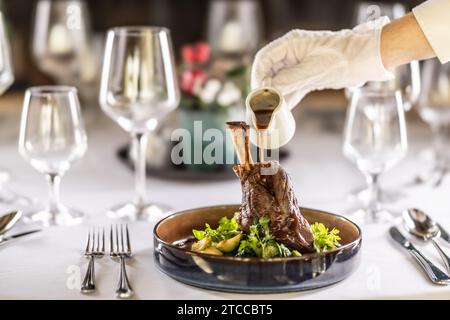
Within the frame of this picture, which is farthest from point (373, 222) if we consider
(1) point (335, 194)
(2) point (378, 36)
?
(2) point (378, 36)

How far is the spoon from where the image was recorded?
141 centimetres

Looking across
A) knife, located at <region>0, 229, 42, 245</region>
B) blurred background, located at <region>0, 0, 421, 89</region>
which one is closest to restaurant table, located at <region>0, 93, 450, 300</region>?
knife, located at <region>0, 229, 42, 245</region>

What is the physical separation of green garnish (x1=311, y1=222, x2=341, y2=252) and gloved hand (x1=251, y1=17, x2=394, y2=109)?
0.83 feet

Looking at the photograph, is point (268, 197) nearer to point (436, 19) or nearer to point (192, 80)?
point (436, 19)

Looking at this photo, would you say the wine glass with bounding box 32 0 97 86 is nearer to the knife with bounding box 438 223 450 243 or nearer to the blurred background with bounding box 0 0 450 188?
the blurred background with bounding box 0 0 450 188

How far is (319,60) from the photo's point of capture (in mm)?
1340

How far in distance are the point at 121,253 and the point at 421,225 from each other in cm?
54

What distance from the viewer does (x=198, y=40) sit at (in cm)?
371

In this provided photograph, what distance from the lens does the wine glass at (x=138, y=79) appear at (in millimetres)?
1583

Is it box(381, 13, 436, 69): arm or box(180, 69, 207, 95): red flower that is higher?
box(381, 13, 436, 69): arm

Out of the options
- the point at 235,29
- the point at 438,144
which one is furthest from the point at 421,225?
the point at 235,29

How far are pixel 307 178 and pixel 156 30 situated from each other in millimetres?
541

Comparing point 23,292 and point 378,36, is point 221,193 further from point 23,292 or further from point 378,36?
point 23,292

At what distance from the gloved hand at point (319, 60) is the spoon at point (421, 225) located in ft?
0.88
